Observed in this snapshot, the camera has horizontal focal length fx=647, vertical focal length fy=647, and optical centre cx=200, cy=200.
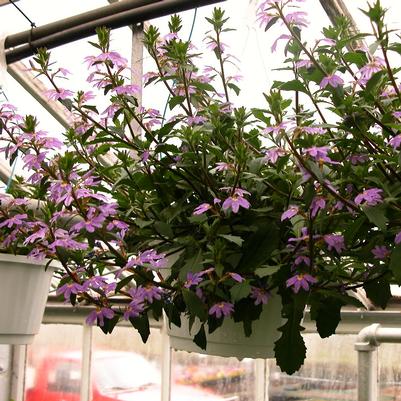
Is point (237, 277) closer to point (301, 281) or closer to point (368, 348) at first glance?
point (301, 281)

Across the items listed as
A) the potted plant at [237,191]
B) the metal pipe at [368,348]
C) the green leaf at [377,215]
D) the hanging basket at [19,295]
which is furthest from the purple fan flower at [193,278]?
the metal pipe at [368,348]

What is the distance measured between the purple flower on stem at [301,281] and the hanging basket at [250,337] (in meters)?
0.12

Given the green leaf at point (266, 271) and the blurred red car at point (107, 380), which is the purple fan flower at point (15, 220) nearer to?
the green leaf at point (266, 271)

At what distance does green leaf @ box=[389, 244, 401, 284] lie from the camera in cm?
65

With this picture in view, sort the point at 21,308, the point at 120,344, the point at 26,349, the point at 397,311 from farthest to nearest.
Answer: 1. the point at 26,349
2. the point at 120,344
3. the point at 397,311
4. the point at 21,308

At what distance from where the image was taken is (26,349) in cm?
560

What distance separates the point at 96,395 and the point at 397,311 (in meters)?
2.47

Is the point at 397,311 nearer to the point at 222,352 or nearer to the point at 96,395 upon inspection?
the point at 96,395

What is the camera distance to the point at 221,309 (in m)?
0.74

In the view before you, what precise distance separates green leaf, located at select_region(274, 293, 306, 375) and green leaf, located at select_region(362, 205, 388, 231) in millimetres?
157

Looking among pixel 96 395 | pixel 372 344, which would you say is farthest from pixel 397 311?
pixel 96 395

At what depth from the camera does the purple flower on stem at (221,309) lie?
74 cm

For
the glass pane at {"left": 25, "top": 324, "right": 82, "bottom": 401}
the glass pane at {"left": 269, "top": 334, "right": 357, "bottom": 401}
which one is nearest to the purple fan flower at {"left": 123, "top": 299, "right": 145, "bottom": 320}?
the glass pane at {"left": 269, "top": 334, "right": 357, "bottom": 401}

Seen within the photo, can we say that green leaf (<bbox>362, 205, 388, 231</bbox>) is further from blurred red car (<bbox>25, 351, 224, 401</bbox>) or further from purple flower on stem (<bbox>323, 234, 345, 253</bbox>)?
blurred red car (<bbox>25, 351, 224, 401</bbox>)
